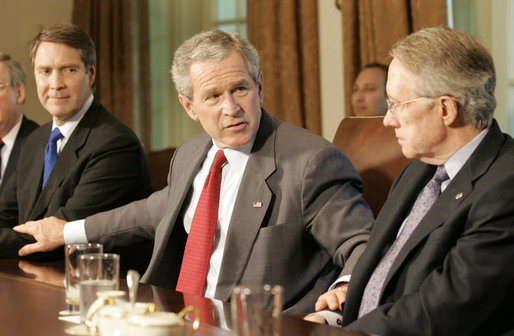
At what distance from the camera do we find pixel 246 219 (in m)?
2.16

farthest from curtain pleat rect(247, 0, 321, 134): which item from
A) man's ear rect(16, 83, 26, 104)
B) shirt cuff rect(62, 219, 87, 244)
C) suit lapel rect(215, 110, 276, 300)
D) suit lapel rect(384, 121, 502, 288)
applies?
suit lapel rect(384, 121, 502, 288)

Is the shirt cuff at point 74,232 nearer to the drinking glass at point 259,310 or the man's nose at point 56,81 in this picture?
the man's nose at point 56,81

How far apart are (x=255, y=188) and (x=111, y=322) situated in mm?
1106

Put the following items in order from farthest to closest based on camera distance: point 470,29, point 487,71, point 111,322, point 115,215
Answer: point 470,29
point 115,215
point 487,71
point 111,322

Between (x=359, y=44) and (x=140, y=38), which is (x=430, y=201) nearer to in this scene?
(x=359, y=44)

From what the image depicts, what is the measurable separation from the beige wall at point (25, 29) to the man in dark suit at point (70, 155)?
8.83 ft

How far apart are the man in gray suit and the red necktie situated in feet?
0.08

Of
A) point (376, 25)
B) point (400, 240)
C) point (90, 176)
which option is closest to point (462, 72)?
point (400, 240)

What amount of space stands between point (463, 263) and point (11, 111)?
3.16m

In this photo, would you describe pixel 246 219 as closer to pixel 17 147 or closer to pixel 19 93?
pixel 17 147

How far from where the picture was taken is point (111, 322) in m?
1.12

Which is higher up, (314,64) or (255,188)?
(314,64)

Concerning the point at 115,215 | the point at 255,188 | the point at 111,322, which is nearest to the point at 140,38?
the point at 115,215

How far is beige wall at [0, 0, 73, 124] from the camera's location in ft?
18.7
